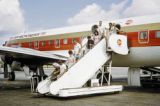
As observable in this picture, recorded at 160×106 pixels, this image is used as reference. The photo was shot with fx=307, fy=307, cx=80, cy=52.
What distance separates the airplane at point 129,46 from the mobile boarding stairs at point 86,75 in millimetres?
792

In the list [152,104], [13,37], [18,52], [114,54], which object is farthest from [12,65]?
[152,104]

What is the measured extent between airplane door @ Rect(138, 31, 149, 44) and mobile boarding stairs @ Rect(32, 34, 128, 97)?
2.88 feet

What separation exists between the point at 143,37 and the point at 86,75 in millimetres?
4156

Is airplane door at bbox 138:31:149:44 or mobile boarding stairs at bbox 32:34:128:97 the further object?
airplane door at bbox 138:31:149:44

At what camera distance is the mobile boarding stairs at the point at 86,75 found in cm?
1445

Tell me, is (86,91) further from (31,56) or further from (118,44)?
(31,56)

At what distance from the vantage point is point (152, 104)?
12.7 meters

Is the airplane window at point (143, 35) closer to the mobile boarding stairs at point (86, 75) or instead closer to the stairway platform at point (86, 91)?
the mobile boarding stairs at point (86, 75)

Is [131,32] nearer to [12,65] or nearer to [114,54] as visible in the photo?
[114,54]

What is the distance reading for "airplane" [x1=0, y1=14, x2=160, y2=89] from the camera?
16891 mm

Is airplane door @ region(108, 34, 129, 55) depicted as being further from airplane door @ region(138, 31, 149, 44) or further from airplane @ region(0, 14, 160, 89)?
airplane door @ region(138, 31, 149, 44)

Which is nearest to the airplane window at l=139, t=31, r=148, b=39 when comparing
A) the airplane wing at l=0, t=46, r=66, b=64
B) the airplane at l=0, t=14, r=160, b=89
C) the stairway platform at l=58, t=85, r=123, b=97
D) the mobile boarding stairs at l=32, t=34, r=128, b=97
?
the airplane at l=0, t=14, r=160, b=89

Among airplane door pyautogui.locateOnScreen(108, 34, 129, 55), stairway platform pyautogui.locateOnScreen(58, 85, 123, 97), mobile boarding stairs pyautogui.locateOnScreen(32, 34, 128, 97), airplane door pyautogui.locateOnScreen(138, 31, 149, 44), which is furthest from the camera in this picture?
airplane door pyautogui.locateOnScreen(138, 31, 149, 44)

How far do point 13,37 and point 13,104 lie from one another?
18.0m
